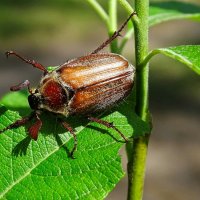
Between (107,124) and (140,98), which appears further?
(107,124)

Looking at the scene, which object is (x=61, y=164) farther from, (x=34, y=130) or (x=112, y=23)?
(x=112, y=23)

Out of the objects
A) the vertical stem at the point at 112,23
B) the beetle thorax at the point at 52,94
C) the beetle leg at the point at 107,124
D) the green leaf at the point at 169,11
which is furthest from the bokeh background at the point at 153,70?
the beetle leg at the point at 107,124

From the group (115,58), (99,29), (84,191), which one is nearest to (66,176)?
(84,191)

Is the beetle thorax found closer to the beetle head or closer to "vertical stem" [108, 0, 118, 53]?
the beetle head

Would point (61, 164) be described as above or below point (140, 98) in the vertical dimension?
below

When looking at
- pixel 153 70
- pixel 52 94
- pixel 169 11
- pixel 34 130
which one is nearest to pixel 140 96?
pixel 34 130

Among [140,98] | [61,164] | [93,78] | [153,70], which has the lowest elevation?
[153,70]

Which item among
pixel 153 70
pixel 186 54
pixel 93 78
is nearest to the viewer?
pixel 186 54

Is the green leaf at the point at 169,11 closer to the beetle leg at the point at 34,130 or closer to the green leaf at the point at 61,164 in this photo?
the green leaf at the point at 61,164
